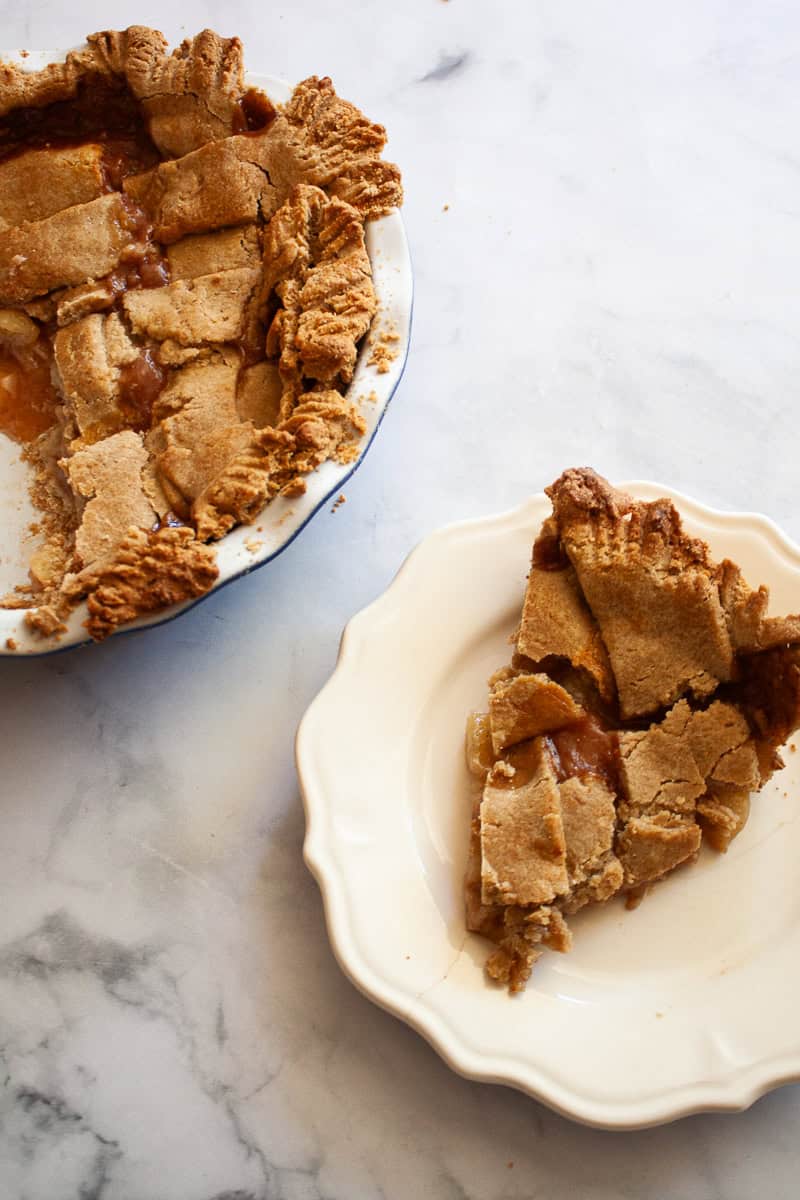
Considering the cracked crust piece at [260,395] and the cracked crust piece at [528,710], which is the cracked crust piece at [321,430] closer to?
the cracked crust piece at [260,395]

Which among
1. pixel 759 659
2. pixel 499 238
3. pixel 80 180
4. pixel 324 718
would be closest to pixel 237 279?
pixel 80 180

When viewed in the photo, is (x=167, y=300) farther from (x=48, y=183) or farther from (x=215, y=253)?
(x=48, y=183)

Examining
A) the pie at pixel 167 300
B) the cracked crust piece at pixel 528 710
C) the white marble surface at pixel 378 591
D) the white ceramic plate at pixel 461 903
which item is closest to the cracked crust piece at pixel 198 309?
the pie at pixel 167 300

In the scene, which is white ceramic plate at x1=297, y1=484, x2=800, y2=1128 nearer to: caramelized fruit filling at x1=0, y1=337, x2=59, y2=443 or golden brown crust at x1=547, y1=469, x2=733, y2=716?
golden brown crust at x1=547, y1=469, x2=733, y2=716

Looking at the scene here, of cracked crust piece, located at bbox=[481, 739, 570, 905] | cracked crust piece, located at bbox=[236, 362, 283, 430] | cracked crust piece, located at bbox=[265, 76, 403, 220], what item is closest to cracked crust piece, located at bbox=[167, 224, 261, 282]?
cracked crust piece, located at bbox=[265, 76, 403, 220]

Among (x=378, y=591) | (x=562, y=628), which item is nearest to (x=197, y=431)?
(x=378, y=591)

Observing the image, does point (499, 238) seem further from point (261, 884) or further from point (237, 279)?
point (261, 884)
